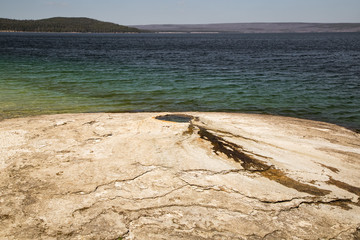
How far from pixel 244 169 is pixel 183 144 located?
157cm

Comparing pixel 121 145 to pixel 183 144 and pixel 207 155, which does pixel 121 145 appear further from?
pixel 207 155

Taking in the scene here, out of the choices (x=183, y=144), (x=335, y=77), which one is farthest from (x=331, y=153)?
(x=335, y=77)

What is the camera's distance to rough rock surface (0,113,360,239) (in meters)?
3.87

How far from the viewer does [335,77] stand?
2089 centimetres

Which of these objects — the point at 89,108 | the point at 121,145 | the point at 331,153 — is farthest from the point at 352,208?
the point at 89,108

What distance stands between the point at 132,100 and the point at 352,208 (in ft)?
36.3

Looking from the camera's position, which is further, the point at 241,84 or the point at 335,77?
the point at 335,77

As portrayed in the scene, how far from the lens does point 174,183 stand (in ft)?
16.0

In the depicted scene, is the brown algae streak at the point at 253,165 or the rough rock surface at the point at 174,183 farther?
the brown algae streak at the point at 253,165

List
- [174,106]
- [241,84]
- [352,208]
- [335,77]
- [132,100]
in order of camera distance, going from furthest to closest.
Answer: [335,77] < [241,84] < [132,100] < [174,106] < [352,208]

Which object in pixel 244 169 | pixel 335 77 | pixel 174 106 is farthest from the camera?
pixel 335 77

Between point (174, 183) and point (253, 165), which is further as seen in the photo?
point (253, 165)

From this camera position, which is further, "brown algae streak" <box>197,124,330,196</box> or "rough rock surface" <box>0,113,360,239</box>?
"brown algae streak" <box>197,124,330,196</box>

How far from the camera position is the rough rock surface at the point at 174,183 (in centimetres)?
387
